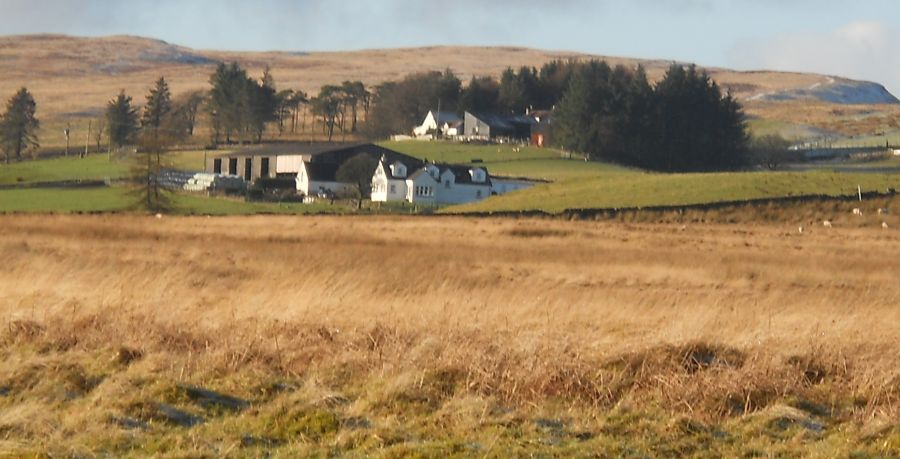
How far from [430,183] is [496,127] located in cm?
3450

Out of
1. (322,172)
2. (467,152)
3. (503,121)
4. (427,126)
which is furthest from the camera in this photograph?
(427,126)

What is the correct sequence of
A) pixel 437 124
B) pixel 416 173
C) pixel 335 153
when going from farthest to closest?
pixel 437 124 < pixel 335 153 < pixel 416 173

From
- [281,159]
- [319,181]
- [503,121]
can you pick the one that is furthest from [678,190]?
[503,121]

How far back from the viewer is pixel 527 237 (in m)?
40.0

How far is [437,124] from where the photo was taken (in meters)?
128

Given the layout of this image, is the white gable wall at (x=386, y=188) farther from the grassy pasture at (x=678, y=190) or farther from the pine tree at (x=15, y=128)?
the pine tree at (x=15, y=128)

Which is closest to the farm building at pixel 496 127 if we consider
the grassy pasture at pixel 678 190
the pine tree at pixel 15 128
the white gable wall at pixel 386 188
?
the white gable wall at pixel 386 188

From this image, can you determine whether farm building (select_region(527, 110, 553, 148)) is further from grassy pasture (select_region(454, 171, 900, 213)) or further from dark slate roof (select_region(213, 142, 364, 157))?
grassy pasture (select_region(454, 171, 900, 213))

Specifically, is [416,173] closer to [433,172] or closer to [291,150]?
[433,172]

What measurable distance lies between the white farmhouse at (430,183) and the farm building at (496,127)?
3142 centimetres

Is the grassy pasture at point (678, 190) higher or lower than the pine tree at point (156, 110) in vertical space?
lower

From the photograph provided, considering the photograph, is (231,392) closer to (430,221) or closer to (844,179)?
(430,221)

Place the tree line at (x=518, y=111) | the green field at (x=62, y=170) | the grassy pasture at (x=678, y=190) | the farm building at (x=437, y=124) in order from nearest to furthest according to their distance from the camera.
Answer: the grassy pasture at (x=678, y=190) → the green field at (x=62, y=170) → the tree line at (x=518, y=111) → the farm building at (x=437, y=124)

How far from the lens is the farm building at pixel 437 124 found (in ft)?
412
